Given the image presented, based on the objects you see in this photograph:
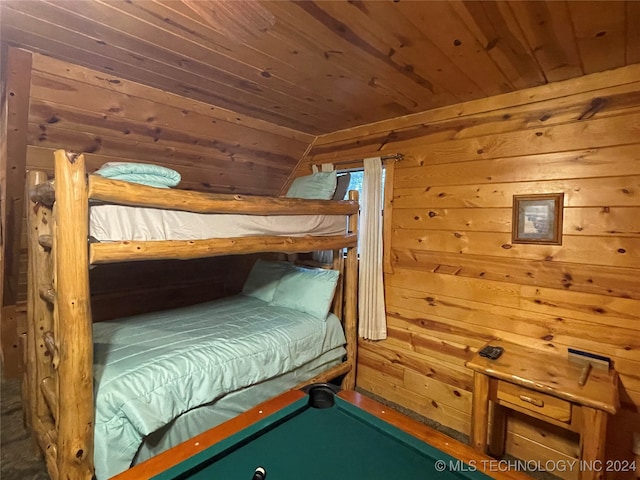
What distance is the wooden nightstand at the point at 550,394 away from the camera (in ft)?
4.92

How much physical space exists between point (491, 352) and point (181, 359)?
1712 millimetres

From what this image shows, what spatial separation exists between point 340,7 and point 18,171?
2126mm

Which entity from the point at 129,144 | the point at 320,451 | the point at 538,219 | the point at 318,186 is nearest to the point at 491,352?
the point at 538,219

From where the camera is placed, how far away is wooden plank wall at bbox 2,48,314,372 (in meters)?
1.91

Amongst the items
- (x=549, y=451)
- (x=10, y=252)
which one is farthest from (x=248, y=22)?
(x=549, y=451)

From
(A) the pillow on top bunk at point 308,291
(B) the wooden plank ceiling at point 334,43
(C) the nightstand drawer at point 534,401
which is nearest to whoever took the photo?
(B) the wooden plank ceiling at point 334,43

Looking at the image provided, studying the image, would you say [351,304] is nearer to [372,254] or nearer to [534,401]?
[372,254]

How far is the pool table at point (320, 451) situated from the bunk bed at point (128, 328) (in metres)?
0.51

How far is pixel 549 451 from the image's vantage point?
2.00 meters

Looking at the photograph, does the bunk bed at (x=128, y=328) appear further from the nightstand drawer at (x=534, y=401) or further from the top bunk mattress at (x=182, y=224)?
the nightstand drawer at (x=534, y=401)

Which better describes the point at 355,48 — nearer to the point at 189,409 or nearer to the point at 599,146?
the point at 599,146

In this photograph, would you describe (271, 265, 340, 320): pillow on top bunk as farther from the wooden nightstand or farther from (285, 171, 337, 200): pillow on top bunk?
the wooden nightstand

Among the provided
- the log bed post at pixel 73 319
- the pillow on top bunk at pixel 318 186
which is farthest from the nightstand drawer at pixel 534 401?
the log bed post at pixel 73 319

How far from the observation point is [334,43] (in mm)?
1557
